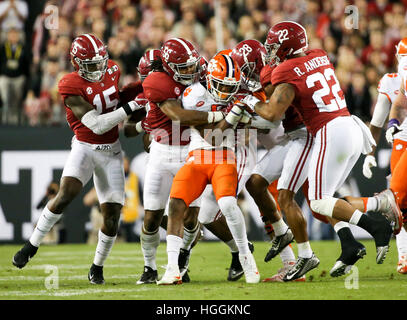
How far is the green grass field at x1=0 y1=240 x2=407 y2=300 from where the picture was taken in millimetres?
5812

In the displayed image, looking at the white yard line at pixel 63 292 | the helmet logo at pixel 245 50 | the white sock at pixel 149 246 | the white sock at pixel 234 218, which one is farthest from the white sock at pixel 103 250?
the helmet logo at pixel 245 50

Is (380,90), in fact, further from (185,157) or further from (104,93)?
(104,93)

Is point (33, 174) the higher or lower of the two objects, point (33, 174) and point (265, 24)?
the lower

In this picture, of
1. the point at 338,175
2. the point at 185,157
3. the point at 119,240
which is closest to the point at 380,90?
the point at 338,175

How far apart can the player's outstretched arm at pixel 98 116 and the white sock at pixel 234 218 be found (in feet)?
3.98

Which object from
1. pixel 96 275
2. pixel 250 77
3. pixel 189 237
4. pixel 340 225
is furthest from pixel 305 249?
pixel 96 275

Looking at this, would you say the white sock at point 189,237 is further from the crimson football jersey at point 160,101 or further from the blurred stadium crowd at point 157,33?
the blurred stadium crowd at point 157,33

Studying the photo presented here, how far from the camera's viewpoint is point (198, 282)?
6.78 metres

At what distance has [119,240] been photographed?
11344mm

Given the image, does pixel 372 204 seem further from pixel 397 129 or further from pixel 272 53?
pixel 272 53

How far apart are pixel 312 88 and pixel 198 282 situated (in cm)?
191

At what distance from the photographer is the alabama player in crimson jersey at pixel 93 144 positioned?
6.81m

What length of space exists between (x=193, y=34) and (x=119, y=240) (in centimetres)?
345

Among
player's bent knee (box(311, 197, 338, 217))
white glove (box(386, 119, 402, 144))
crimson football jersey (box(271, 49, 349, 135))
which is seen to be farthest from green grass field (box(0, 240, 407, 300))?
crimson football jersey (box(271, 49, 349, 135))
